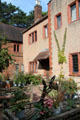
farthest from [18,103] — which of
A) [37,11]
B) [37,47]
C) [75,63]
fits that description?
[37,11]

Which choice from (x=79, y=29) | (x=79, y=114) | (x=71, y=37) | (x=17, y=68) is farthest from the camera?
(x=17, y=68)

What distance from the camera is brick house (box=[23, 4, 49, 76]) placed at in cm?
1455

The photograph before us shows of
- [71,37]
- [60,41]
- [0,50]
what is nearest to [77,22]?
[71,37]

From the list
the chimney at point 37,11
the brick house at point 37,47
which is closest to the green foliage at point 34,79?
the brick house at point 37,47

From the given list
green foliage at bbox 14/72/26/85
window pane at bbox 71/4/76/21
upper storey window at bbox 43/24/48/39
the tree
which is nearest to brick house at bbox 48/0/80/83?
window pane at bbox 71/4/76/21

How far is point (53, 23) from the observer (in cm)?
1290

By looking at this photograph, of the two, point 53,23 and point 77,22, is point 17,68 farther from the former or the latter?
point 77,22

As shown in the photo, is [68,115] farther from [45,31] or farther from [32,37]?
[32,37]

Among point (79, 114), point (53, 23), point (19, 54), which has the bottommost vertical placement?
point (79, 114)

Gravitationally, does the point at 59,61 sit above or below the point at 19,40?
below

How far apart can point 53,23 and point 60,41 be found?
2.20 metres

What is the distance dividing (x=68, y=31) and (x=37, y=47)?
572 cm

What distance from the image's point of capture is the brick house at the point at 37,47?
14.6m

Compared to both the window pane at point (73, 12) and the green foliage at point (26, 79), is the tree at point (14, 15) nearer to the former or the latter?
the green foliage at point (26, 79)
